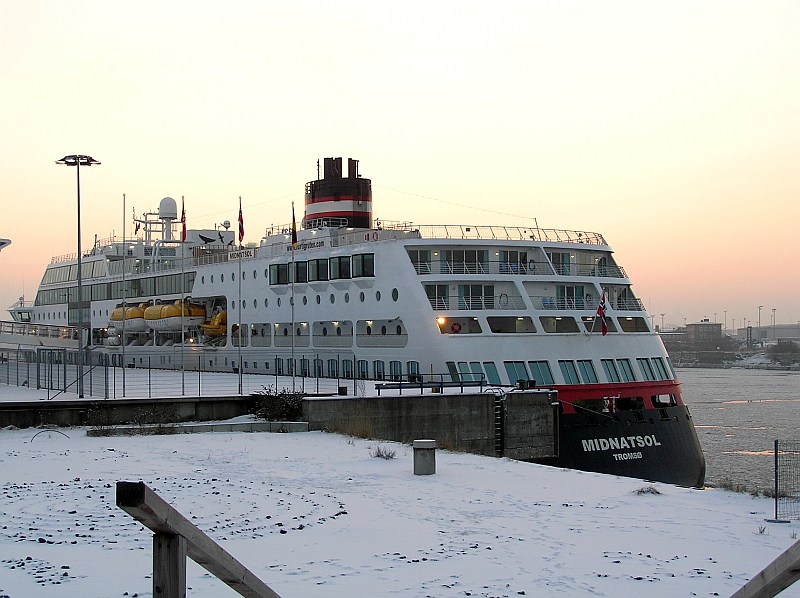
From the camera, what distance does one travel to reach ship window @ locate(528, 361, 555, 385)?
33219 mm

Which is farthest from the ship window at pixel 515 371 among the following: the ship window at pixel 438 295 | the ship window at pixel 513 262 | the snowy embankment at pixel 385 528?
the snowy embankment at pixel 385 528

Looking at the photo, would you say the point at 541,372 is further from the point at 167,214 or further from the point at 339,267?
the point at 167,214

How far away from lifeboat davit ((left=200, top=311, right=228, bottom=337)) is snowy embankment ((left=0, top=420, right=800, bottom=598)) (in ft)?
100

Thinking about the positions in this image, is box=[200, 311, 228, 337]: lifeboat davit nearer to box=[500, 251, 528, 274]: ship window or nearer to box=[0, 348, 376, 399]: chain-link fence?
box=[0, 348, 376, 399]: chain-link fence

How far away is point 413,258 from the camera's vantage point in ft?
120

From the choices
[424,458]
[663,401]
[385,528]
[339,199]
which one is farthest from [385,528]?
[339,199]

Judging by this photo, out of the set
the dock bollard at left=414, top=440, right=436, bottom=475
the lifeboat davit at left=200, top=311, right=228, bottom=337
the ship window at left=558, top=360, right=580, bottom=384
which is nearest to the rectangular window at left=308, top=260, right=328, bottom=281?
the lifeboat davit at left=200, top=311, right=228, bottom=337

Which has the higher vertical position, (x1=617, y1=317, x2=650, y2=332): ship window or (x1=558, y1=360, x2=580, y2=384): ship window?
(x1=617, y1=317, x2=650, y2=332): ship window

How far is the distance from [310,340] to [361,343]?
4.75 metres

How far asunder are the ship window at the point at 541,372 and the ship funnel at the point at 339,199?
18.9 m

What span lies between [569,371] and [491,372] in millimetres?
2943

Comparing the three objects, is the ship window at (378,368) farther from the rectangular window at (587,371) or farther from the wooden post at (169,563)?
the wooden post at (169,563)

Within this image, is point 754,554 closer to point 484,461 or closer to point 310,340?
point 484,461

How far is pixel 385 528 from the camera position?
496 inches
